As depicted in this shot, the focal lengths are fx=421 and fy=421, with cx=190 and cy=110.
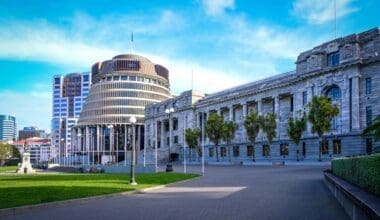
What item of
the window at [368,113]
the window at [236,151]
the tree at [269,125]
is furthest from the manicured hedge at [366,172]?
the window at [236,151]

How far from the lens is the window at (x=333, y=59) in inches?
2746

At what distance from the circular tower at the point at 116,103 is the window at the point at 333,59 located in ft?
294

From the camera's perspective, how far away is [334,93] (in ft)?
230

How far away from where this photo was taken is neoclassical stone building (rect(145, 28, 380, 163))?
6450cm

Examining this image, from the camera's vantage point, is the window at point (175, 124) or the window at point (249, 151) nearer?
the window at point (249, 151)

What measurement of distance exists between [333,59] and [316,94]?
6.46 metres

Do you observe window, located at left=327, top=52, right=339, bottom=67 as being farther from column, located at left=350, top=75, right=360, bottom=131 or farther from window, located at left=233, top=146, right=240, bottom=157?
window, located at left=233, top=146, right=240, bottom=157

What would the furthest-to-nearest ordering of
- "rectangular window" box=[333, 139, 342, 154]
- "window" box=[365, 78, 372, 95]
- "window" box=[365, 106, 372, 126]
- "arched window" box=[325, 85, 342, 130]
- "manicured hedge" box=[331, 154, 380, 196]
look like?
"arched window" box=[325, 85, 342, 130] < "rectangular window" box=[333, 139, 342, 154] < "window" box=[365, 78, 372, 95] < "window" box=[365, 106, 372, 126] < "manicured hedge" box=[331, 154, 380, 196]

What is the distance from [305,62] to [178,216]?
6662 cm

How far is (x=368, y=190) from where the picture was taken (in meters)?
13.7

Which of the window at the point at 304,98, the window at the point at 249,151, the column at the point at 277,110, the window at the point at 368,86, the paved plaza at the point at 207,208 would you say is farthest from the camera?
the window at the point at 249,151

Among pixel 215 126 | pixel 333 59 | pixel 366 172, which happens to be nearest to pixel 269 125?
pixel 215 126

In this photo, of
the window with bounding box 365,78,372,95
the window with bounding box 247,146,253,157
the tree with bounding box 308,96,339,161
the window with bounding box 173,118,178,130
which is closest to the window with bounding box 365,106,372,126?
the window with bounding box 365,78,372,95

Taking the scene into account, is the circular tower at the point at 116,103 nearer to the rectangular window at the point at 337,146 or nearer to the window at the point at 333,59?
the window at the point at 333,59
